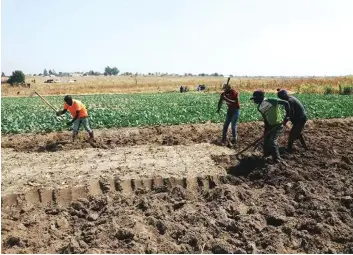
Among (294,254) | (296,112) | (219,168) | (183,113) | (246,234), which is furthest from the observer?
(183,113)

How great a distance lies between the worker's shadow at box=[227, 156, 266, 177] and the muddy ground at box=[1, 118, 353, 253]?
0.08 ft

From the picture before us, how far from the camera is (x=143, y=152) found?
10461 mm

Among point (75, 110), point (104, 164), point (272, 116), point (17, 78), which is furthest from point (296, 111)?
point (17, 78)

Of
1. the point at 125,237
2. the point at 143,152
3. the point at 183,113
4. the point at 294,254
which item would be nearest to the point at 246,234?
the point at 294,254

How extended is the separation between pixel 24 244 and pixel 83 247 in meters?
0.89

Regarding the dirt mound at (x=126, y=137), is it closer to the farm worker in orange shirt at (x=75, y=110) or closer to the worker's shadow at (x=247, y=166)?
the farm worker in orange shirt at (x=75, y=110)

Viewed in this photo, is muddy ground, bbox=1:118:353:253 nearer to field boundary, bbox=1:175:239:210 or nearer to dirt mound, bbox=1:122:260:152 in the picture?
field boundary, bbox=1:175:239:210

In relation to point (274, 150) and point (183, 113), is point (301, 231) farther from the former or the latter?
point (183, 113)

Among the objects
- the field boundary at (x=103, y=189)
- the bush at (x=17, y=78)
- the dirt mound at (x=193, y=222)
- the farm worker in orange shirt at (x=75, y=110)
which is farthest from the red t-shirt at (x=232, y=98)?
the bush at (x=17, y=78)

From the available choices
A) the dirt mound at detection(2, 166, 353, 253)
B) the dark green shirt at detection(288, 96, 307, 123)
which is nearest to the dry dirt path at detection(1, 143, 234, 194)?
the dirt mound at detection(2, 166, 353, 253)

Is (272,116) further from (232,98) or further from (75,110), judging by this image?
(75,110)

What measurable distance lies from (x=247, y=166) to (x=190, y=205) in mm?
2798

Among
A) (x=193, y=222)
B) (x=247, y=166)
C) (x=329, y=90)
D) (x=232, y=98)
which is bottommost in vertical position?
(x=193, y=222)

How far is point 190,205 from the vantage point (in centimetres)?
703
